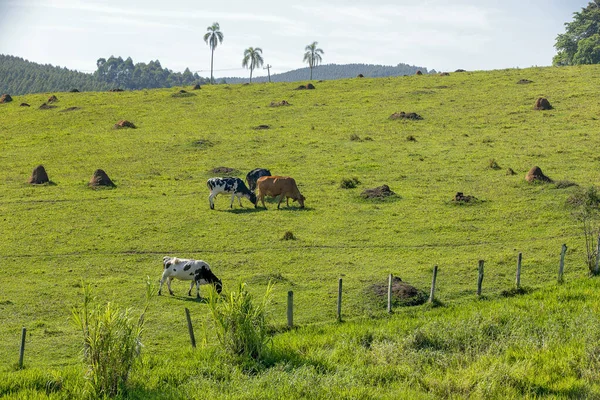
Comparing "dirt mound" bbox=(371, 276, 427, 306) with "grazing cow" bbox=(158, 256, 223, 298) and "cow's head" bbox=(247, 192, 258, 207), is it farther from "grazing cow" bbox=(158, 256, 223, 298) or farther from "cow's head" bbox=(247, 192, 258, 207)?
"cow's head" bbox=(247, 192, 258, 207)

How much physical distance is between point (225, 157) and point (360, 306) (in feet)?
95.2

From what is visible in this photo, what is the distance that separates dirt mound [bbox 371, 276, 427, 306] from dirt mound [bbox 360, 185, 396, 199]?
15124 mm

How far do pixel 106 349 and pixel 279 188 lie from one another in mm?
24422

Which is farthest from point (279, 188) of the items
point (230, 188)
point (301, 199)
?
point (230, 188)

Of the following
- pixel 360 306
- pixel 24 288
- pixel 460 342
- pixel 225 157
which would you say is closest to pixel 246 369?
pixel 460 342

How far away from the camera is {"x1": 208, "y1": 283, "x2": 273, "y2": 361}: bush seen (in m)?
15.4

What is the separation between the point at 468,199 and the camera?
36219 millimetres

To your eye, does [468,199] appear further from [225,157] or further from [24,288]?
[24,288]

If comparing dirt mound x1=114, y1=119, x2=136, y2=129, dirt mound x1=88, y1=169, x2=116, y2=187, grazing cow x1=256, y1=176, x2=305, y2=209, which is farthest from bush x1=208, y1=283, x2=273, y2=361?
dirt mound x1=114, y1=119, x2=136, y2=129

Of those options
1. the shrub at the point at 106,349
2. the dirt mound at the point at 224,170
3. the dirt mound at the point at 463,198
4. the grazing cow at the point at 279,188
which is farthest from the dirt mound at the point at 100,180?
the shrub at the point at 106,349

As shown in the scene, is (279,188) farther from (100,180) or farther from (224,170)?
(100,180)

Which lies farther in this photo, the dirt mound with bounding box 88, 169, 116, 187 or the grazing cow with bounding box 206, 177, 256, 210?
the dirt mound with bounding box 88, 169, 116, 187

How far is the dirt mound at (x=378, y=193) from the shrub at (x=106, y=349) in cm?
2529

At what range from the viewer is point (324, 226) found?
3309 cm
